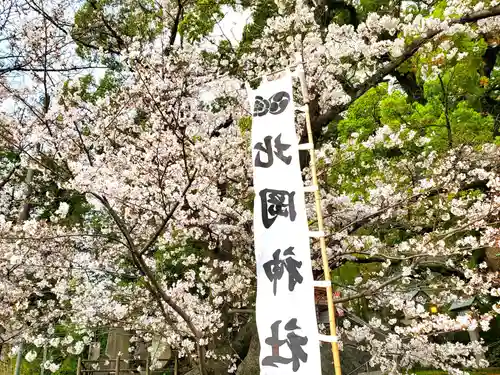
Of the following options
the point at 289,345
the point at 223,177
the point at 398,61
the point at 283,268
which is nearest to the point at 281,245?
the point at 283,268

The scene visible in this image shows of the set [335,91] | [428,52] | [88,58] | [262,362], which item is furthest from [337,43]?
[88,58]

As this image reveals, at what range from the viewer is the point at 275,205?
4.21m

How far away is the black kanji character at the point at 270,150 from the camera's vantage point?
14.5 ft

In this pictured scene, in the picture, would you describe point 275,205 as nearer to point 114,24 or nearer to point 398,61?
point 398,61

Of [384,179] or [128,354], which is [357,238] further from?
[128,354]

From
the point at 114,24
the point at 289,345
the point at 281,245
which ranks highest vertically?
the point at 114,24

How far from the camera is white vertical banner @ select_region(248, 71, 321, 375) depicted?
146 inches

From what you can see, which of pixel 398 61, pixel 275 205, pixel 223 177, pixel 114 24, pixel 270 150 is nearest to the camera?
pixel 275 205

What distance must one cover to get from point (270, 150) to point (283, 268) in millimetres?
1316

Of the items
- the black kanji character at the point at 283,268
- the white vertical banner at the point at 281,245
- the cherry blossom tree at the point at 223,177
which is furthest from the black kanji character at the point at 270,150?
the cherry blossom tree at the point at 223,177

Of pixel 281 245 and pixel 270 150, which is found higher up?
pixel 270 150

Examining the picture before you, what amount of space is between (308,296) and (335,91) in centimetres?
363

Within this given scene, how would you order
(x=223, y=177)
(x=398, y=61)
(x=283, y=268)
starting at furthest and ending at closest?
(x=223, y=177), (x=398, y=61), (x=283, y=268)

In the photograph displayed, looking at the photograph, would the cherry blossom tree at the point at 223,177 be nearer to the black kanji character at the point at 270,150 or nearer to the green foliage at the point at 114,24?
the green foliage at the point at 114,24
